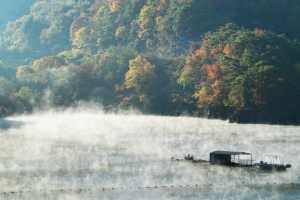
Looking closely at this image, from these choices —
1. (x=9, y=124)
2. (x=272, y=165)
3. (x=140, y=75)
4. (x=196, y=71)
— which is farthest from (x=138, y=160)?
(x=140, y=75)

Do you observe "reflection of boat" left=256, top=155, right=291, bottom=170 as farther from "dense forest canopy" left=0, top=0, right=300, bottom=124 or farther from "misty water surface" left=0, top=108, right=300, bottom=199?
"dense forest canopy" left=0, top=0, right=300, bottom=124

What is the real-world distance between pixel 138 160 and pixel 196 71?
77.7 meters

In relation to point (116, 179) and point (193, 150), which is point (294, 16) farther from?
point (116, 179)

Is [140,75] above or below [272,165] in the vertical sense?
above

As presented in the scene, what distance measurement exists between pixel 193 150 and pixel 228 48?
2396 inches

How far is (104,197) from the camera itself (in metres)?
70.6

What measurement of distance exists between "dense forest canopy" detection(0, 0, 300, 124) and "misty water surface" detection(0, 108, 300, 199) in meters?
7.62

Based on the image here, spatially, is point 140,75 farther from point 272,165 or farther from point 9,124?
point 272,165

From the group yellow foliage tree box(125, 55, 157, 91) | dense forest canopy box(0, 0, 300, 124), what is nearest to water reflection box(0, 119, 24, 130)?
dense forest canopy box(0, 0, 300, 124)

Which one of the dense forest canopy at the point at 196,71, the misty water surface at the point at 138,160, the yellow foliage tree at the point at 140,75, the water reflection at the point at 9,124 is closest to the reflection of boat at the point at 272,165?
the misty water surface at the point at 138,160

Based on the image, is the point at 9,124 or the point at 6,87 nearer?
the point at 9,124

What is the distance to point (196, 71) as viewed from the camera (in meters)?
170

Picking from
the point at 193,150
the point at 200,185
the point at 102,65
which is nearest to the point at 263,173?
the point at 200,185

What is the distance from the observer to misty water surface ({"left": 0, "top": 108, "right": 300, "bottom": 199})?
7350cm
